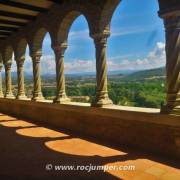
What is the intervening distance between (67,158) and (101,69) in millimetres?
2808

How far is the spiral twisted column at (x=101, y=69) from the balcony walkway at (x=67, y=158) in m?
1.14

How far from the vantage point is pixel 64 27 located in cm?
920

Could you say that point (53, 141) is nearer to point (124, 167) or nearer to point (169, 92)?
point (124, 167)

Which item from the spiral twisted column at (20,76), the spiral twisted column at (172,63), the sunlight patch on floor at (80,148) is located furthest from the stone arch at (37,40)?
the spiral twisted column at (172,63)

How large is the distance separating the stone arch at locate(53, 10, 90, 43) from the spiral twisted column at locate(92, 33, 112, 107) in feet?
6.03

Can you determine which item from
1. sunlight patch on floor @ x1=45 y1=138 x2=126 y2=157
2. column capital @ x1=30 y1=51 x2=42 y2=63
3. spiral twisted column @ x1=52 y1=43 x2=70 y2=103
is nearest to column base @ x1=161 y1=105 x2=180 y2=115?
sunlight patch on floor @ x1=45 y1=138 x2=126 y2=157

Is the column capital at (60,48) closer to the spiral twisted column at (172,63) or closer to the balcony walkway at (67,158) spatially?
the balcony walkway at (67,158)

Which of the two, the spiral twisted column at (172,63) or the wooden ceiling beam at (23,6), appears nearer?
the spiral twisted column at (172,63)

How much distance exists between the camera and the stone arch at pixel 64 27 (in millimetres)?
8711

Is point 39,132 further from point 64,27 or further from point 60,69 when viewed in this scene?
point 64,27

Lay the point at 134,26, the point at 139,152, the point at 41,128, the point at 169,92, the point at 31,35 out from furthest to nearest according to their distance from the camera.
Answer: the point at 134,26 → the point at 31,35 → the point at 41,128 → the point at 139,152 → the point at 169,92

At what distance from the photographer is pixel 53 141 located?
698 centimetres

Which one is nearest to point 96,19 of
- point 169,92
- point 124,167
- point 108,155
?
point 169,92

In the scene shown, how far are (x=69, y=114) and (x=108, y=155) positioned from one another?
309 cm
